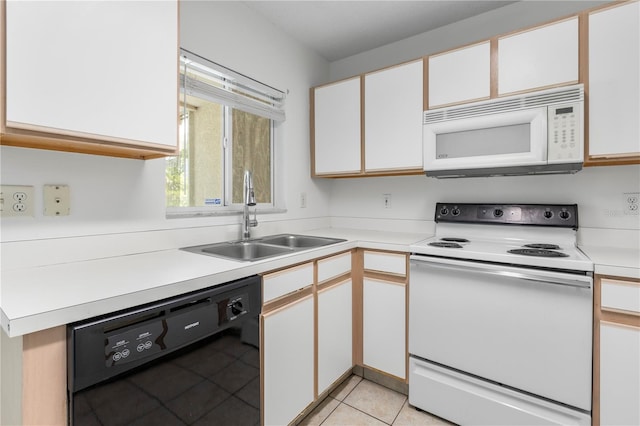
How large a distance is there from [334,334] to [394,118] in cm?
148

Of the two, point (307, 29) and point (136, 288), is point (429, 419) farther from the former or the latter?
point (307, 29)

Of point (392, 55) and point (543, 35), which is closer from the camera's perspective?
point (543, 35)

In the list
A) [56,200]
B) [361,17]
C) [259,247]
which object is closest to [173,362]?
[56,200]

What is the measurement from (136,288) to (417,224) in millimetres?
1986

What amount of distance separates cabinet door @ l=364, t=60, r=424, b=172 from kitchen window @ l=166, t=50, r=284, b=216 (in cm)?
70

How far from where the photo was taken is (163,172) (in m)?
1.61

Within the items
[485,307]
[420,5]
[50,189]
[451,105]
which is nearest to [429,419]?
[485,307]

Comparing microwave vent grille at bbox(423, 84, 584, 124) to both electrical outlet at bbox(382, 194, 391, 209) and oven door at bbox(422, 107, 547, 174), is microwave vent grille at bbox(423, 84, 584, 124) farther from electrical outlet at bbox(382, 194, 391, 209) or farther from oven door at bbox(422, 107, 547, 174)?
electrical outlet at bbox(382, 194, 391, 209)

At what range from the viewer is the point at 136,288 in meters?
0.92

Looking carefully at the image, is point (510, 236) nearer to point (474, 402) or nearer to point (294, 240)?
point (474, 402)

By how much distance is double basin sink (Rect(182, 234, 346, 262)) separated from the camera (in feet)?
5.46

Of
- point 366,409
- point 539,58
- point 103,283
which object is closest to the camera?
point 103,283

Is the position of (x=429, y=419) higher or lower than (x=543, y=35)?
lower

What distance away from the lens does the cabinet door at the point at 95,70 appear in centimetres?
92
